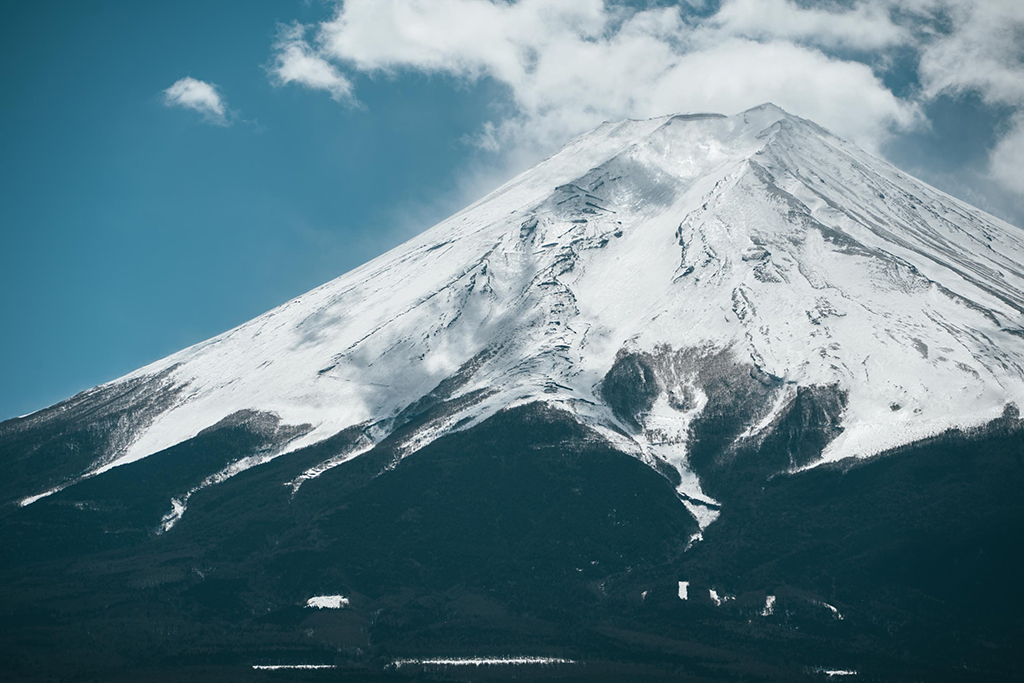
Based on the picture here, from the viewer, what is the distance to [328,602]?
169750 mm

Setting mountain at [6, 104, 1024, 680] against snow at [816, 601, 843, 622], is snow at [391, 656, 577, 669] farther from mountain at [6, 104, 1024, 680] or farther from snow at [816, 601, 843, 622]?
snow at [816, 601, 843, 622]

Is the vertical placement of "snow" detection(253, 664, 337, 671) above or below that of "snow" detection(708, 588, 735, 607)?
above

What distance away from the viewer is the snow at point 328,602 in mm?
168875

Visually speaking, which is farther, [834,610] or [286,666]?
[834,610]

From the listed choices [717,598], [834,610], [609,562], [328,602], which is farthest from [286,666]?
[834,610]

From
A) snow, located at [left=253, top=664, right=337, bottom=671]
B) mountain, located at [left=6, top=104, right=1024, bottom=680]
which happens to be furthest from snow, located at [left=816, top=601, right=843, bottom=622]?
snow, located at [left=253, top=664, right=337, bottom=671]

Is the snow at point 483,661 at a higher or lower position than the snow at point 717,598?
higher

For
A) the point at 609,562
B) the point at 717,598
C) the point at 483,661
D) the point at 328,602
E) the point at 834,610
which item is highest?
the point at 328,602

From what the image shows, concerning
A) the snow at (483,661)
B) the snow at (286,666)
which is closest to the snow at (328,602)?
the snow at (286,666)

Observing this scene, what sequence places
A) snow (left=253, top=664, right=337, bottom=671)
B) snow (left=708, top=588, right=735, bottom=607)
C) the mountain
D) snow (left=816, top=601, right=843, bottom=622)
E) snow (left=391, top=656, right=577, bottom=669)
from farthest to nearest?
snow (left=708, top=588, right=735, bottom=607) → snow (left=816, top=601, right=843, bottom=622) → the mountain → snow (left=253, top=664, right=337, bottom=671) → snow (left=391, top=656, right=577, bottom=669)

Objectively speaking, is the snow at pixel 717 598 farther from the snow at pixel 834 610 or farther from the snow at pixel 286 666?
the snow at pixel 286 666

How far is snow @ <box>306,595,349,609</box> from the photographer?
169 m

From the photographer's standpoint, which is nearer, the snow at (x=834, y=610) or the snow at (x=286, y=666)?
the snow at (x=286, y=666)

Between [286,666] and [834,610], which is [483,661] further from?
[834,610]
